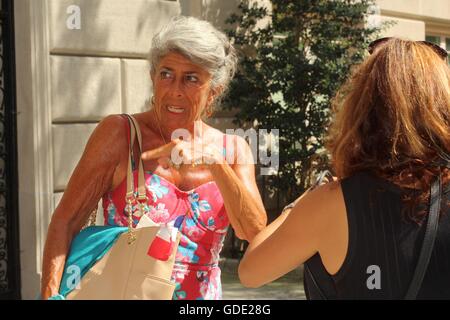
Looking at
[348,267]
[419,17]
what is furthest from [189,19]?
[419,17]

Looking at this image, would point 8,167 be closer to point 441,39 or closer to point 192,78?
point 192,78

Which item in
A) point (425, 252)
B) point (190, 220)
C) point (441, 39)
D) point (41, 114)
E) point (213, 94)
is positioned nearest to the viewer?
point (425, 252)

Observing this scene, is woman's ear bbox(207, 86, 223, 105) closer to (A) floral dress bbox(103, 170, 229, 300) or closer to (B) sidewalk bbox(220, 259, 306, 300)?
(A) floral dress bbox(103, 170, 229, 300)

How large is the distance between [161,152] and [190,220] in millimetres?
286

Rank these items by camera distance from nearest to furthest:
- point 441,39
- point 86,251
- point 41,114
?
point 86,251
point 41,114
point 441,39

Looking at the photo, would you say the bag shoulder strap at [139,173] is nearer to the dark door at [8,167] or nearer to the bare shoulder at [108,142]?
the bare shoulder at [108,142]

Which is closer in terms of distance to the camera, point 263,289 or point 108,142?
point 108,142

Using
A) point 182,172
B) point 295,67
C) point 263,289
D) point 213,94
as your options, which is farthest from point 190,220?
point 295,67

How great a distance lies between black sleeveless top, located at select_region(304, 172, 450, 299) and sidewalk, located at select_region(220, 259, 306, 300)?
5.26 meters

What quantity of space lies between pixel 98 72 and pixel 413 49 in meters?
5.42

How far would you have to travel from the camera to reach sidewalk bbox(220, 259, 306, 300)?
741cm

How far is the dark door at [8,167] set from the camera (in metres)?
6.95

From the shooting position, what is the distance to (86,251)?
2691mm
